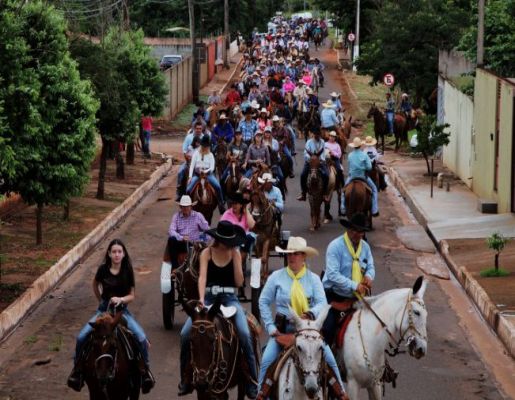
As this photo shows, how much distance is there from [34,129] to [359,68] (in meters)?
40.0

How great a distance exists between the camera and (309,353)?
11.0 meters

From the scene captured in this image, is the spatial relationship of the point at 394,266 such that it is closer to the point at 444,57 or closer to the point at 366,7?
the point at 444,57

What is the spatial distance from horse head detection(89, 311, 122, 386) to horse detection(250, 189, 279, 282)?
336 inches

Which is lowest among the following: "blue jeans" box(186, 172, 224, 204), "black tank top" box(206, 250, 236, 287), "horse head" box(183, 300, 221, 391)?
"blue jeans" box(186, 172, 224, 204)

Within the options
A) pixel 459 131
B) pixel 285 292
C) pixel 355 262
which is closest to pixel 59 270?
pixel 355 262

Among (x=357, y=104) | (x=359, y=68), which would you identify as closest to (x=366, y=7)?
(x=357, y=104)

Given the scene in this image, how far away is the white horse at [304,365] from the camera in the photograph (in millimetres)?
10969

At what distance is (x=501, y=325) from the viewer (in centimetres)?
1931

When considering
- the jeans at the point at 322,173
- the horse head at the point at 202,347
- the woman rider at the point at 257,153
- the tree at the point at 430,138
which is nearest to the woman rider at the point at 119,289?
the horse head at the point at 202,347

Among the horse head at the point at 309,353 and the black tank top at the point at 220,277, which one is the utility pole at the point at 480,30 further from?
the horse head at the point at 309,353

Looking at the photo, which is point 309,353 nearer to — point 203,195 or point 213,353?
point 213,353

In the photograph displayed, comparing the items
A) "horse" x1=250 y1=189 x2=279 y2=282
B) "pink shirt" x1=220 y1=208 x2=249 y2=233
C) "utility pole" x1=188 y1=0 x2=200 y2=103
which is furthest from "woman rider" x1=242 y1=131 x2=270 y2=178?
"utility pole" x1=188 y1=0 x2=200 y2=103

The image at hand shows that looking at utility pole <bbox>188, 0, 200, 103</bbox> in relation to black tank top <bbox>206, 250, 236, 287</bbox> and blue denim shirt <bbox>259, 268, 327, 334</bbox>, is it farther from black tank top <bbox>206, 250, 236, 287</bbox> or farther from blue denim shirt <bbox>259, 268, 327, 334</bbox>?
blue denim shirt <bbox>259, 268, 327, 334</bbox>

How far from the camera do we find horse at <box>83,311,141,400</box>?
12.6 meters
